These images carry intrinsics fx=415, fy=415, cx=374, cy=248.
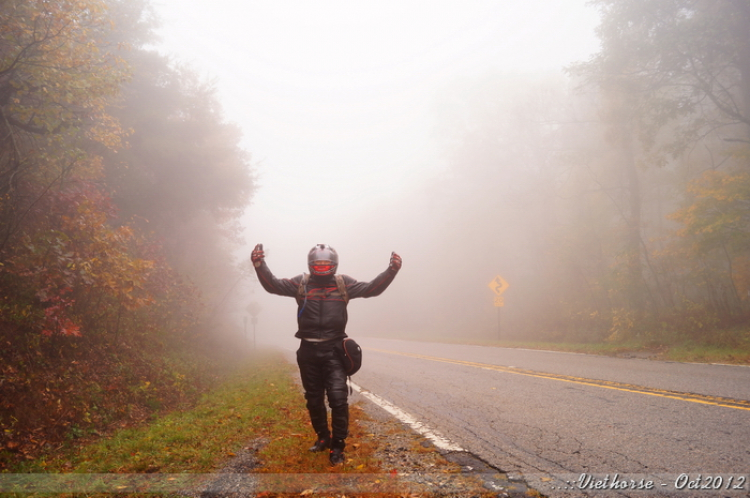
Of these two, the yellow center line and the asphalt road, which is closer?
the asphalt road

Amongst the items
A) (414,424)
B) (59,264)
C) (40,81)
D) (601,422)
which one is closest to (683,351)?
(601,422)

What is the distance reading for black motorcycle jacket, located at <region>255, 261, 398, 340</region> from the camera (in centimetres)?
457

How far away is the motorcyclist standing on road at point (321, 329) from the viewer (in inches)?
177

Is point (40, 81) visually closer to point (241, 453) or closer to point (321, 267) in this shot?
point (321, 267)

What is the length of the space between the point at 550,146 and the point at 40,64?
25820mm

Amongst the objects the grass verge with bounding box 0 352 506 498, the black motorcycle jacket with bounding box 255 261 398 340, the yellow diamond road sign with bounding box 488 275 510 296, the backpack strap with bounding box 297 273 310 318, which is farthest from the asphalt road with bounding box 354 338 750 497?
the yellow diamond road sign with bounding box 488 275 510 296

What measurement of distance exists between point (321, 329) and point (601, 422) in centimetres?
359

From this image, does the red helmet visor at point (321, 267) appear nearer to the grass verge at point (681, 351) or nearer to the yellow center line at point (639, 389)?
the yellow center line at point (639, 389)

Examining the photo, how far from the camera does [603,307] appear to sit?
65.7 feet

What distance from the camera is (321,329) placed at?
15.0 feet

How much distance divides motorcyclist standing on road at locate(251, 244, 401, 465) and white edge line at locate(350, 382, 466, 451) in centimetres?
115

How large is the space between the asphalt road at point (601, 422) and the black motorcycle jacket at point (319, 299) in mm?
1938

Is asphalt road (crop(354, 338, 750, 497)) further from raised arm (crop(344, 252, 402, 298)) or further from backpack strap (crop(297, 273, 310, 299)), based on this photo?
backpack strap (crop(297, 273, 310, 299))

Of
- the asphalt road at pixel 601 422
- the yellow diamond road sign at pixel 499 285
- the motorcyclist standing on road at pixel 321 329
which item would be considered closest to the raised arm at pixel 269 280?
the motorcyclist standing on road at pixel 321 329
